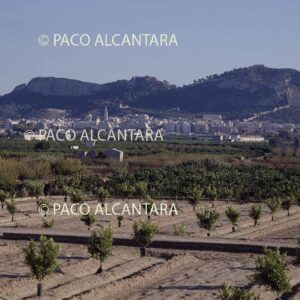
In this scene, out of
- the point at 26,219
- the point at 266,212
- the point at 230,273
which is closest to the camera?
the point at 230,273

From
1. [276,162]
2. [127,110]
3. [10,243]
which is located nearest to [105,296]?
[10,243]

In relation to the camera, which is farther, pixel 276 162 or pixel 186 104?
pixel 186 104

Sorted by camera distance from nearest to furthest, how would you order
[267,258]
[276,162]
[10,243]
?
[267,258]
[10,243]
[276,162]

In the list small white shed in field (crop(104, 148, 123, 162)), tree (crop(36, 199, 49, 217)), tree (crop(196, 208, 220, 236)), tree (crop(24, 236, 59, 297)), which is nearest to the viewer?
tree (crop(24, 236, 59, 297))

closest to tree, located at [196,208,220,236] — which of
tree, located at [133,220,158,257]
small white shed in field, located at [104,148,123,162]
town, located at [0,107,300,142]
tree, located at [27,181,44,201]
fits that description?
tree, located at [133,220,158,257]

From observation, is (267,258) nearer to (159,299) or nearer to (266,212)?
(159,299)

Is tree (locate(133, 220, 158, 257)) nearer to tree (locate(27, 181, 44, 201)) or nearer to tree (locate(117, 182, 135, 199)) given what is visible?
tree (locate(27, 181, 44, 201))

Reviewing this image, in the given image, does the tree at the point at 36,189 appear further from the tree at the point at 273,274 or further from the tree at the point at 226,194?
the tree at the point at 273,274

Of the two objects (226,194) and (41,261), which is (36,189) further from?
(41,261)

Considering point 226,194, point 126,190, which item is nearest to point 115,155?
point 226,194

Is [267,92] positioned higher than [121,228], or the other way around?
[267,92]
